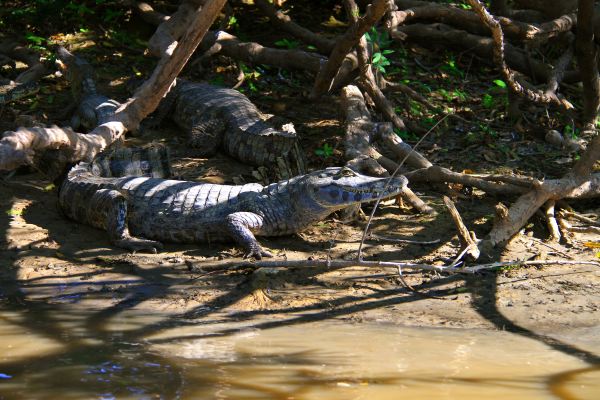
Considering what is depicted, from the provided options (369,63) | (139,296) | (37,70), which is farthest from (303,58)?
(139,296)

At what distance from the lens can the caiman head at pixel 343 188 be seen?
587cm

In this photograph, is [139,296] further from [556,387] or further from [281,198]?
[556,387]

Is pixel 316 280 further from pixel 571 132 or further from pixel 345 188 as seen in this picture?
pixel 571 132

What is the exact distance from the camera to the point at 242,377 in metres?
3.94

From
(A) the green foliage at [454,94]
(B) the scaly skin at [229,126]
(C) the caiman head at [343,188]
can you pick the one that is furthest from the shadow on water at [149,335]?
(A) the green foliage at [454,94]

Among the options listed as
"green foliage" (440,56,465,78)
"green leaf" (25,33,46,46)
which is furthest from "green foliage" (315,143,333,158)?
"green leaf" (25,33,46,46)

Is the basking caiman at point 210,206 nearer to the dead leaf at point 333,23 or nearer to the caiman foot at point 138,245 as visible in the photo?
the caiman foot at point 138,245

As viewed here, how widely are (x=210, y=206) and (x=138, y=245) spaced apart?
608mm

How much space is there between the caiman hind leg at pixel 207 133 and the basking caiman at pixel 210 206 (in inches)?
65.5

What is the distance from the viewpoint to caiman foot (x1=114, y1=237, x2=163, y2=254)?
19.0 feet

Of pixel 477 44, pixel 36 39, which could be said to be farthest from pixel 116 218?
pixel 477 44

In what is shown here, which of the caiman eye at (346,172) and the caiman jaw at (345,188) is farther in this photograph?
the caiman eye at (346,172)

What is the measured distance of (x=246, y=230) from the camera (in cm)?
582

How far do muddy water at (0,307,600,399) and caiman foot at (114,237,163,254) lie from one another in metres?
0.97
